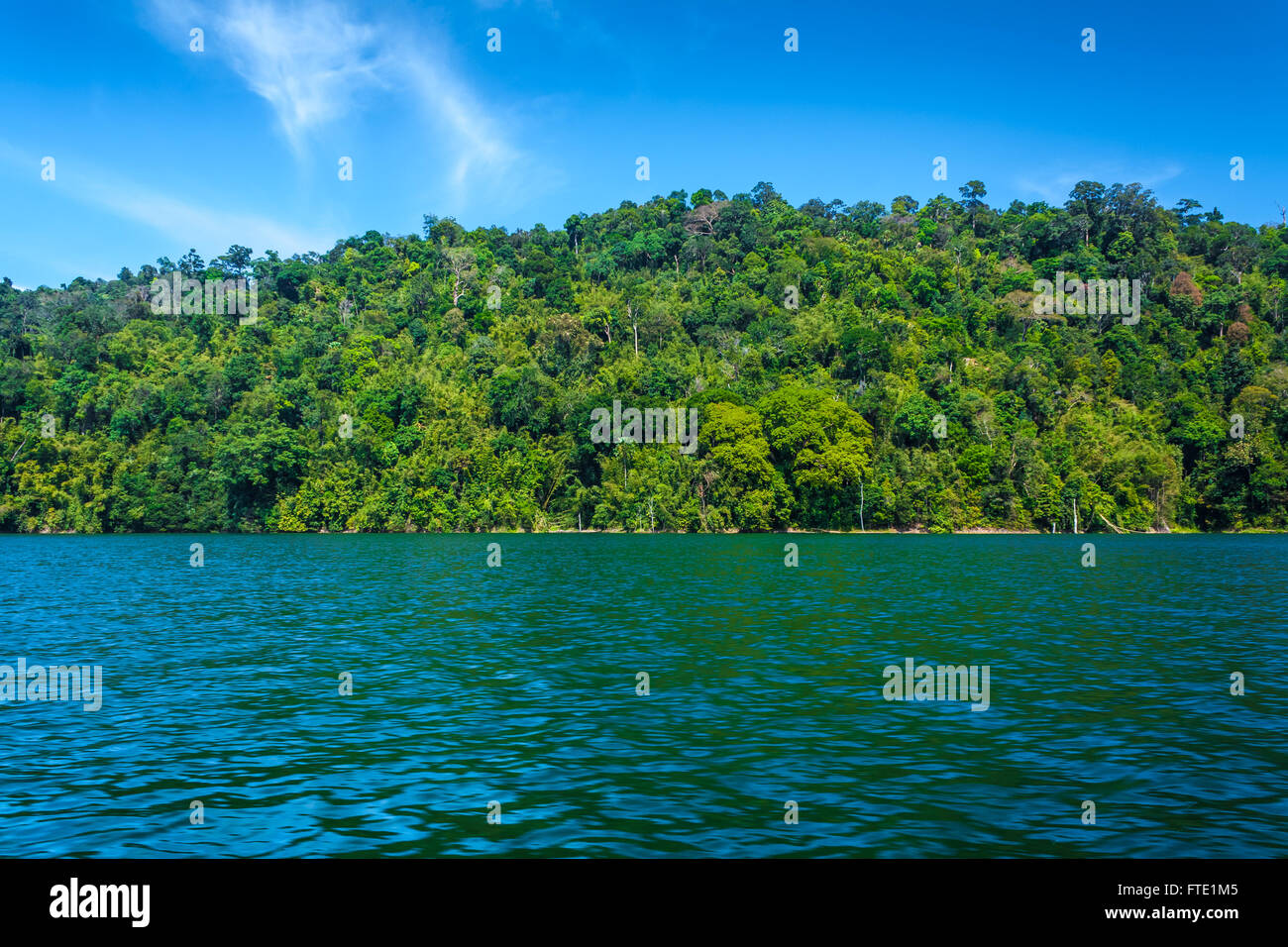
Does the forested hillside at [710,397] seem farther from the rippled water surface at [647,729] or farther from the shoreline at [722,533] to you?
the rippled water surface at [647,729]

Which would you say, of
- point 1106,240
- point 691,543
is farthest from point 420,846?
point 1106,240

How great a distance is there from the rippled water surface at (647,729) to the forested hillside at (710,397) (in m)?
71.6

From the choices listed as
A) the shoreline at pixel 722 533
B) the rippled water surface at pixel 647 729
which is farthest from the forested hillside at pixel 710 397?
the rippled water surface at pixel 647 729

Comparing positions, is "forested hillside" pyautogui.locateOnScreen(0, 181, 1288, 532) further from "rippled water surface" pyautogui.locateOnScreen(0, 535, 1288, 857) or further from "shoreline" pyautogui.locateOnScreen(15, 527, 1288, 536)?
"rippled water surface" pyautogui.locateOnScreen(0, 535, 1288, 857)

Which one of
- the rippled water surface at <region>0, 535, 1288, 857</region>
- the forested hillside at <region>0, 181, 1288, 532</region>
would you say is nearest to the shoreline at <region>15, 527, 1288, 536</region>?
the forested hillside at <region>0, 181, 1288, 532</region>

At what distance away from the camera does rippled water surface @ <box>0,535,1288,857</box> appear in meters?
11.6

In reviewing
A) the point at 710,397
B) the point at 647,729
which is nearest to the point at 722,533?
the point at 710,397

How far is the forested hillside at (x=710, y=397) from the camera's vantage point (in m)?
108

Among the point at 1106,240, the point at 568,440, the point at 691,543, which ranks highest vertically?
the point at 1106,240

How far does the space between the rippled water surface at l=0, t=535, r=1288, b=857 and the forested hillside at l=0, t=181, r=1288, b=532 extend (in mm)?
71580

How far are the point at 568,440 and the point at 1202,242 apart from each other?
429 feet
